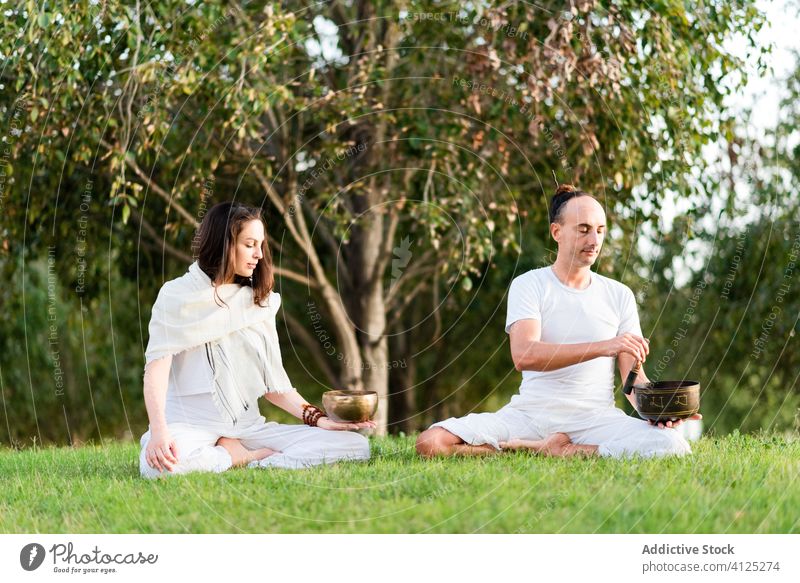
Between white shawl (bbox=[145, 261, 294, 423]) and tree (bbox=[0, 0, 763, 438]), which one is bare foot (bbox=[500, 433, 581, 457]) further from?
tree (bbox=[0, 0, 763, 438])

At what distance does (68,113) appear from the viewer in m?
6.87

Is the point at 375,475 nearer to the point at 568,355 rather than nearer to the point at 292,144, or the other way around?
the point at 568,355

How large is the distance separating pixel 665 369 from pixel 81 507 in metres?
7.82

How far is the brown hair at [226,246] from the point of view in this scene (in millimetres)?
4871

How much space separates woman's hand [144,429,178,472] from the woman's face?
940 millimetres

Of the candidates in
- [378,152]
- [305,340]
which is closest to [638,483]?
[378,152]

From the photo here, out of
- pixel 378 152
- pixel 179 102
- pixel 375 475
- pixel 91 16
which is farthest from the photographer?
pixel 378 152

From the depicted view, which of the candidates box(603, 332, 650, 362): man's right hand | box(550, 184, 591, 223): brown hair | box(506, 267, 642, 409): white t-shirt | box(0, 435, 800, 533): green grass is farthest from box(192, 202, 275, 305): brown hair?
box(603, 332, 650, 362): man's right hand

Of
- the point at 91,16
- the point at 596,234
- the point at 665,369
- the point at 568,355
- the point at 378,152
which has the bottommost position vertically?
the point at 665,369

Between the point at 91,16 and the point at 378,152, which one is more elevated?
the point at 91,16

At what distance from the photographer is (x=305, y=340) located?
1041 cm

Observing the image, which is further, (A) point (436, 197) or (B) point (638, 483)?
(A) point (436, 197)

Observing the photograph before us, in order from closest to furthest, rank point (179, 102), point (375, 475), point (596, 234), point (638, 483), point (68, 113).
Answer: point (638, 483) → point (375, 475) → point (596, 234) → point (68, 113) → point (179, 102)
